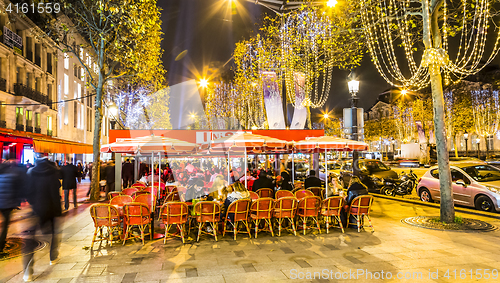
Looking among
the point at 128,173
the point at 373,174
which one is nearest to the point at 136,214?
the point at 128,173

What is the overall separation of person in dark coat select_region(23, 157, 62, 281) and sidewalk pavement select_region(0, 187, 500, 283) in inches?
23.1

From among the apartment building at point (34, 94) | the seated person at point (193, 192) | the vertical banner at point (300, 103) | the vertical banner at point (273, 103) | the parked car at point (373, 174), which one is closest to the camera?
the seated person at point (193, 192)

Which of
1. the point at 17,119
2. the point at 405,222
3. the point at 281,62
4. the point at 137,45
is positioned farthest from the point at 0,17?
the point at 405,222

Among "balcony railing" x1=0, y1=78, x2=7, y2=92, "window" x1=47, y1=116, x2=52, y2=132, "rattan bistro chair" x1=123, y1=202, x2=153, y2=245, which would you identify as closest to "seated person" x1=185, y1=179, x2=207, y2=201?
"rattan bistro chair" x1=123, y1=202, x2=153, y2=245

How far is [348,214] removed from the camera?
8016 millimetres

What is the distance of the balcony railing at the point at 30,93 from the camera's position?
2173 centimetres

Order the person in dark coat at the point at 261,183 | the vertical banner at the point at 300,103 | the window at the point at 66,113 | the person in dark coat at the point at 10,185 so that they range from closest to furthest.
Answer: the person in dark coat at the point at 10,185
the person in dark coat at the point at 261,183
the vertical banner at the point at 300,103
the window at the point at 66,113

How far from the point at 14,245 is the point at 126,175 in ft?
33.3

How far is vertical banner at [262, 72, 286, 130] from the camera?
20431 millimetres

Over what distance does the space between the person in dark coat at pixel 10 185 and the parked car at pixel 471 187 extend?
12389 millimetres

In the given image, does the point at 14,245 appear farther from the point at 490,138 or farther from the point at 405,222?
the point at 490,138

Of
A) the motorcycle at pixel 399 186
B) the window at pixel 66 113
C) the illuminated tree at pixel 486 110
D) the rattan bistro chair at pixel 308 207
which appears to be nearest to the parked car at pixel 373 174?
the motorcycle at pixel 399 186

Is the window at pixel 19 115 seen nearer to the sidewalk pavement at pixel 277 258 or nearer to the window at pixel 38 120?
the window at pixel 38 120

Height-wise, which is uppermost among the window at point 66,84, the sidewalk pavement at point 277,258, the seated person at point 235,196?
the window at point 66,84
